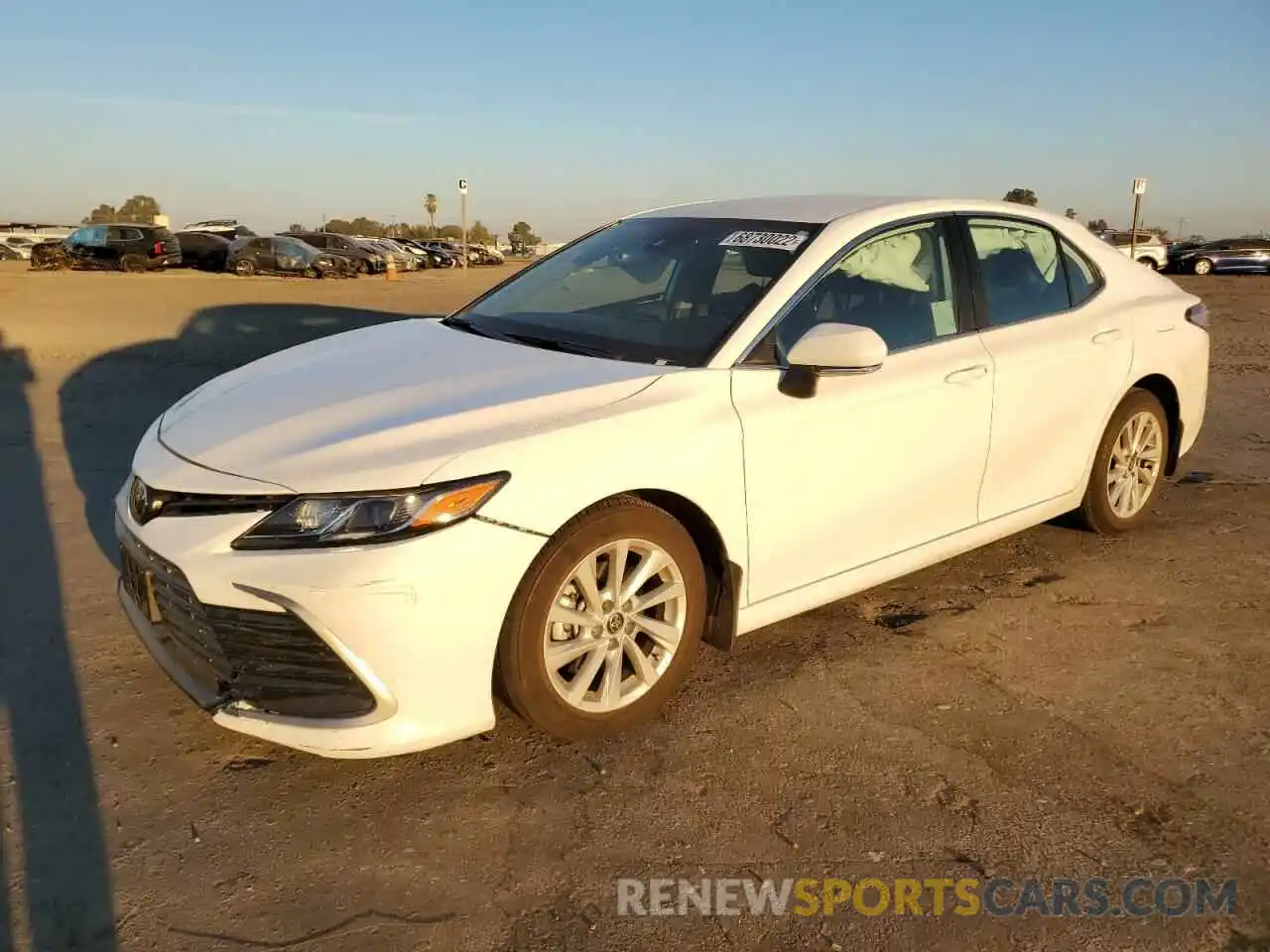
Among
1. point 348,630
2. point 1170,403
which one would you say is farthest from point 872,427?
point 1170,403

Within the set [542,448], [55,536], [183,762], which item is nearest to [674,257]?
[542,448]

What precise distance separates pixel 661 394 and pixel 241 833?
1713 mm

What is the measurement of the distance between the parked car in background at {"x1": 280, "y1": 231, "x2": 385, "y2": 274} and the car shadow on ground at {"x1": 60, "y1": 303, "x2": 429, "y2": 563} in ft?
70.6

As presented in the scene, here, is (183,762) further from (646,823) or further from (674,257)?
(674,257)

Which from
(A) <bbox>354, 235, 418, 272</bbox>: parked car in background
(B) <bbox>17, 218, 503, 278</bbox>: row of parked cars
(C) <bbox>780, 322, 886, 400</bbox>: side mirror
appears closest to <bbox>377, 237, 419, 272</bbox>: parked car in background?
(A) <bbox>354, 235, 418, 272</bbox>: parked car in background

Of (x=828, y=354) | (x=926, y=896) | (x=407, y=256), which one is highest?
(x=407, y=256)

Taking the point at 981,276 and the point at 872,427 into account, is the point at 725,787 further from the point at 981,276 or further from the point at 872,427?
the point at 981,276

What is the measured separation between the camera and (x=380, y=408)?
3.19m

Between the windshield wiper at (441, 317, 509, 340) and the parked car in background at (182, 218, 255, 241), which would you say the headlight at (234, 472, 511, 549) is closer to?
the windshield wiper at (441, 317, 509, 340)

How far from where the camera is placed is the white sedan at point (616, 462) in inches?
110

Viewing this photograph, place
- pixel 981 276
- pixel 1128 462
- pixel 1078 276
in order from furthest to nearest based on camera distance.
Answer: pixel 1128 462 < pixel 1078 276 < pixel 981 276

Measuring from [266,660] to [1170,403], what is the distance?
4.48 meters

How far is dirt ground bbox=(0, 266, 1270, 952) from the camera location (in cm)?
247

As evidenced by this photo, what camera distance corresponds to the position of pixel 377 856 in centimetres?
271
